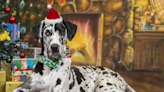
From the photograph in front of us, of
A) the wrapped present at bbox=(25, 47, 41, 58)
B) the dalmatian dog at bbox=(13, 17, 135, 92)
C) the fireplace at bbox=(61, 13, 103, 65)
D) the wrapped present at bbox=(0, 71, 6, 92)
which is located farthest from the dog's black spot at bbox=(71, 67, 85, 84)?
the fireplace at bbox=(61, 13, 103, 65)

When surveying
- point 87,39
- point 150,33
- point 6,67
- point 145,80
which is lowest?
point 145,80

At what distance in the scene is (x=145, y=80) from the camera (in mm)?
4398

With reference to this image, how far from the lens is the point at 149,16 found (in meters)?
5.12

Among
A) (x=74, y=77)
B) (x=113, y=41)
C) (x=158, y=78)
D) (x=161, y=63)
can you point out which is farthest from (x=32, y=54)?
(x=161, y=63)

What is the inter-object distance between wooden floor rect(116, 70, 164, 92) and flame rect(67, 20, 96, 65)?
1.09m

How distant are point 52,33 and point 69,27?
18 centimetres

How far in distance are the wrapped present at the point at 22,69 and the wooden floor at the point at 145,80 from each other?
2.17 meters

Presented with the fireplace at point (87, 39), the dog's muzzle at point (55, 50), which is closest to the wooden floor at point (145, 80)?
the fireplace at point (87, 39)

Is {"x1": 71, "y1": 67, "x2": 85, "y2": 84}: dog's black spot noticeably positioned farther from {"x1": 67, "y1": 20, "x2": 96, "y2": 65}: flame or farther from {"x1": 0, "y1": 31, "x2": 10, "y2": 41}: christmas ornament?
{"x1": 67, "y1": 20, "x2": 96, "y2": 65}: flame

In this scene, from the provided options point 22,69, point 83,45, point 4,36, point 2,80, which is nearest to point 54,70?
point 2,80

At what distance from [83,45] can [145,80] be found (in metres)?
2.00

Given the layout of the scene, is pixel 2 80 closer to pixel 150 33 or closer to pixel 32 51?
pixel 32 51

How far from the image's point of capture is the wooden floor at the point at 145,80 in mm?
3732

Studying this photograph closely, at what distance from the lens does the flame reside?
17.3 feet
